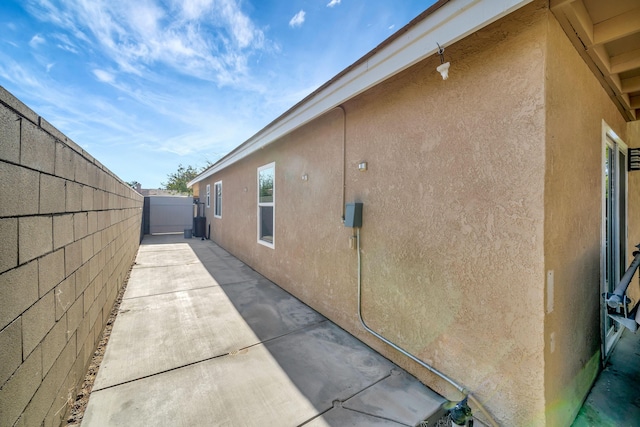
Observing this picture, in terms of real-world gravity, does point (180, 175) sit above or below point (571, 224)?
above

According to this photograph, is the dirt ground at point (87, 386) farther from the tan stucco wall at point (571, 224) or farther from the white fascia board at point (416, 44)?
the white fascia board at point (416, 44)

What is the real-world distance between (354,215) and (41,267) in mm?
2554

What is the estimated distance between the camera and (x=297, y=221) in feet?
14.7

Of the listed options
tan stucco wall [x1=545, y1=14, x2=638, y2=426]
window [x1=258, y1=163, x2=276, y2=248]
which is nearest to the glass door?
tan stucco wall [x1=545, y1=14, x2=638, y2=426]

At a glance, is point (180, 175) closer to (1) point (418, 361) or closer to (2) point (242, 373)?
(2) point (242, 373)

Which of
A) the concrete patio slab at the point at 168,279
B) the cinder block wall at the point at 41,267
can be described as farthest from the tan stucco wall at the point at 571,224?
the concrete patio slab at the point at 168,279

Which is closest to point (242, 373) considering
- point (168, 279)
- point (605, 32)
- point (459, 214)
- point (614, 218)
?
point (459, 214)

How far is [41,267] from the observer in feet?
4.95

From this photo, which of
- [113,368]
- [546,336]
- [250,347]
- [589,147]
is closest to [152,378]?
[113,368]

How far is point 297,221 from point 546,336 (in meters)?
3.44

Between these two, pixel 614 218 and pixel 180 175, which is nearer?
pixel 614 218

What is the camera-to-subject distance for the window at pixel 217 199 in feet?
33.4

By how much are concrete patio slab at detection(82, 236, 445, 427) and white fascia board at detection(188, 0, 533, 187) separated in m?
2.78

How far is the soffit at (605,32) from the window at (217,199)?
32.5 feet
